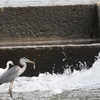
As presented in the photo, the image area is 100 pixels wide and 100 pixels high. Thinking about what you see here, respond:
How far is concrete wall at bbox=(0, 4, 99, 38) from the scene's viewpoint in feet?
35.2

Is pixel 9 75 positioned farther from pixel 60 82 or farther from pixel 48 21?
pixel 48 21

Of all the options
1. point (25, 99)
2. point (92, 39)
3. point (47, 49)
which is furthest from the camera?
point (92, 39)

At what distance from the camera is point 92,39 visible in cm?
1062

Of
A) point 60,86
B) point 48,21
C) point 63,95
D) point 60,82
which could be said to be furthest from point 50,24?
point 63,95

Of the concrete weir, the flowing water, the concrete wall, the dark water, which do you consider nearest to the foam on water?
the flowing water

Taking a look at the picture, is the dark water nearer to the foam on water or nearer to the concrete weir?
the foam on water

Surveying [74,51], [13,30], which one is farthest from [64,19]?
[74,51]

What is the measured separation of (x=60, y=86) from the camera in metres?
8.03

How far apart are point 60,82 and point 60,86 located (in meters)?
0.29

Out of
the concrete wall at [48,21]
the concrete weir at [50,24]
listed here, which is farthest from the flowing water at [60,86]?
the concrete wall at [48,21]

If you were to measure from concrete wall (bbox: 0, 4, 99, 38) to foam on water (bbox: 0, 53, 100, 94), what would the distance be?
2.17 metres

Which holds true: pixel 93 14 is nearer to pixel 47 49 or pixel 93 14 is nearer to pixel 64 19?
pixel 64 19

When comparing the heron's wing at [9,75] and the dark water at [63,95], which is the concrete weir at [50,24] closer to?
the heron's wing at [9,75]

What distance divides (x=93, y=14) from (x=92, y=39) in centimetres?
65
